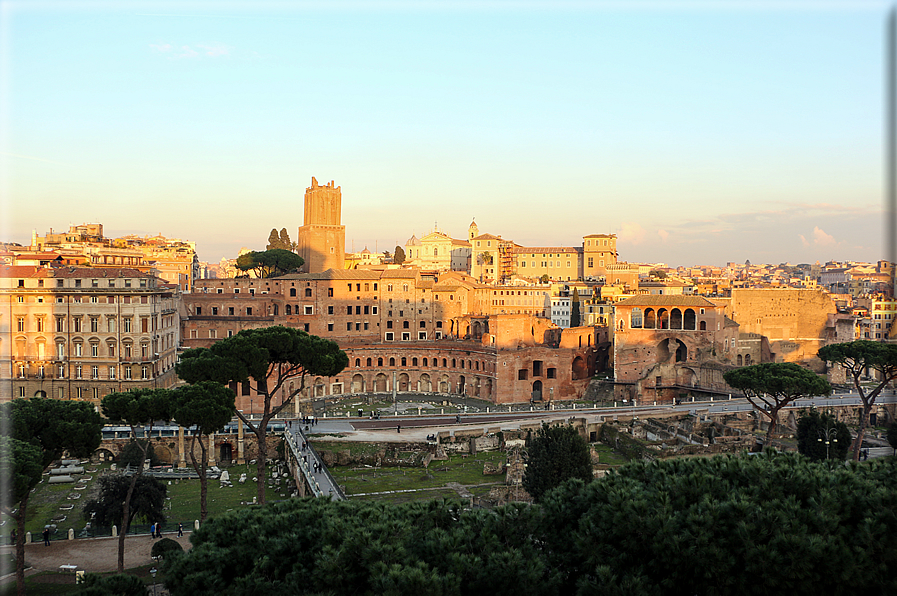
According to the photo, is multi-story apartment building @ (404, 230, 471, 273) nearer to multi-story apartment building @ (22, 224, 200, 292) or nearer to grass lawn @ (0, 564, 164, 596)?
multi-story apartment building @ (22, 224, 200, 292)

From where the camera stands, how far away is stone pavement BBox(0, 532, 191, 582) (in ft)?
77.3

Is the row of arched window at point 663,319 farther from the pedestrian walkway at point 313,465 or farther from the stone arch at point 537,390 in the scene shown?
the pedestrian walkway at point 313,465

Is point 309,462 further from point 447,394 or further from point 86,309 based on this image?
point 447,394

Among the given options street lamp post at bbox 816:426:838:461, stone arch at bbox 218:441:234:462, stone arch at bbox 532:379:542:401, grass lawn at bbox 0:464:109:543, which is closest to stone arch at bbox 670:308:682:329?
stone arch at bbox 532:379:542:401

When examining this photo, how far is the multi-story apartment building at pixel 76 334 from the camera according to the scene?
4478 cm

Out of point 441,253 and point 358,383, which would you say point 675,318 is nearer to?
point 358,383

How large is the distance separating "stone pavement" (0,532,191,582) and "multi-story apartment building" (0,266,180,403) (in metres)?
20.7

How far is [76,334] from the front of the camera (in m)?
45.6

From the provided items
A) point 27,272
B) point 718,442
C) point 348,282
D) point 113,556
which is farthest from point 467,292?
point 113,556

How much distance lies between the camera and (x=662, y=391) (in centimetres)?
5725

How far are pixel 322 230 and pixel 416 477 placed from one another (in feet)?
167

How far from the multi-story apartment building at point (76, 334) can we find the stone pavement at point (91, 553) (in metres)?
20.7

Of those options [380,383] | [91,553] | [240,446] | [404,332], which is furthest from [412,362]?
[91,553]

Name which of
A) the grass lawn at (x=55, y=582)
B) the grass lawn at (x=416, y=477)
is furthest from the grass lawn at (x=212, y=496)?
the grass lawn at (x=55, y=582)
